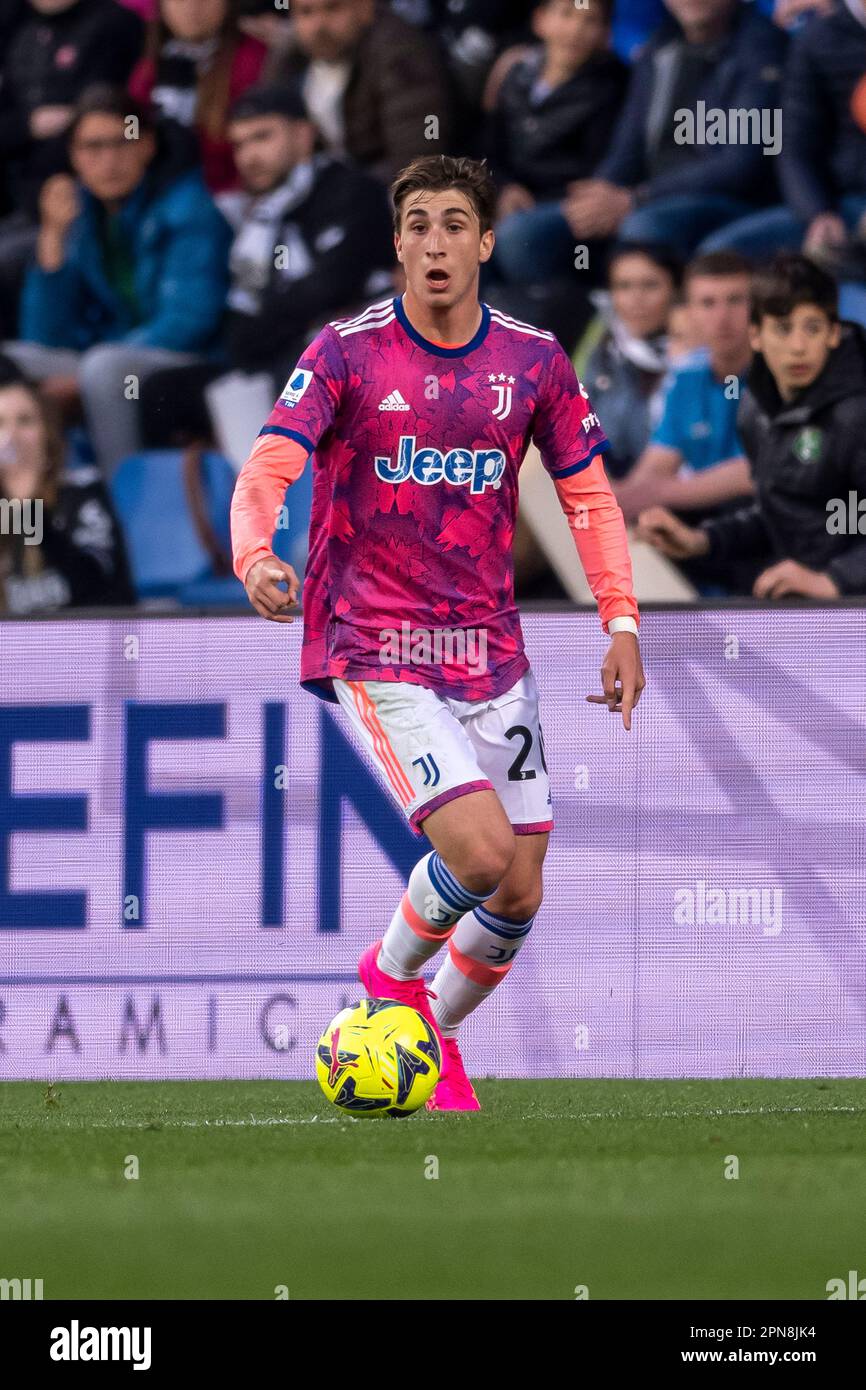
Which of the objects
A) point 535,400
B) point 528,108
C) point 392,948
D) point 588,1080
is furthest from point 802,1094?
point 528,108

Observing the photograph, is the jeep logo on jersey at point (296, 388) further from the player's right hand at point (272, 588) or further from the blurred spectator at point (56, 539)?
the blurred spectator at point (56, 539)

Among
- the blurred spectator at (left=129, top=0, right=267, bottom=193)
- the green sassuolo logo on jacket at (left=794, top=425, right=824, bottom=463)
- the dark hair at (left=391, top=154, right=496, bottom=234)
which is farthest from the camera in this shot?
the blurred spectator at (left=129, top=0, right=267, bottom=193)

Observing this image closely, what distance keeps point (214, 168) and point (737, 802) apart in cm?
432

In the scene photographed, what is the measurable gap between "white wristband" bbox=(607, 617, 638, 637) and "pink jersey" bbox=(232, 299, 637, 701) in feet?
0.95

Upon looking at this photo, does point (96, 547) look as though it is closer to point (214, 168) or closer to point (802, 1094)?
point (214, 168)

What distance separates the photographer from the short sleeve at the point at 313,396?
5.21 metres

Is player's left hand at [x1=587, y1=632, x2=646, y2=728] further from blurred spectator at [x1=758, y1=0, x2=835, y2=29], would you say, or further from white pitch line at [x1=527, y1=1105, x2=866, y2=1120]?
blurred spectator at [x1=758, y1=0, x2=835, y2=29]

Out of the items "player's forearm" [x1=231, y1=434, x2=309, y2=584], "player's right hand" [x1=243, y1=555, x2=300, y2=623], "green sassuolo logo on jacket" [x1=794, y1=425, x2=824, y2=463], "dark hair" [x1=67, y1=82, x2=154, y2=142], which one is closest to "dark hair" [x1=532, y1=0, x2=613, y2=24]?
"dark hair" [x1=67, y1=82, x2=154, y2=142]

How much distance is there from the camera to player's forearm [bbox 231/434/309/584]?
497 cm

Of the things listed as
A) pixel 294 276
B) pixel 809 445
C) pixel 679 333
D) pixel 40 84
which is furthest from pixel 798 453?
pixel 40 84

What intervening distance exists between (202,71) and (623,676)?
6088mm

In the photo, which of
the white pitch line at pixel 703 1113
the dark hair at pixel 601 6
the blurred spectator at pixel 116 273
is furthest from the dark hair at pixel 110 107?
the white pitch line at pixel 703 1113

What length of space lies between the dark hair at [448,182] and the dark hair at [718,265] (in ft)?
13.6

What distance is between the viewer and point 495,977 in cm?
582
